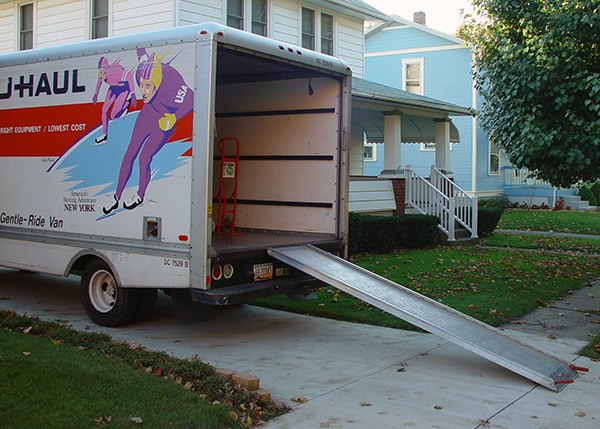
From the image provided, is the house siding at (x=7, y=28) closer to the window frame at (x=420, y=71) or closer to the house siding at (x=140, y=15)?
the house siding at (x=140, y=15)

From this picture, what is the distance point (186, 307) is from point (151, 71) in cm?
248

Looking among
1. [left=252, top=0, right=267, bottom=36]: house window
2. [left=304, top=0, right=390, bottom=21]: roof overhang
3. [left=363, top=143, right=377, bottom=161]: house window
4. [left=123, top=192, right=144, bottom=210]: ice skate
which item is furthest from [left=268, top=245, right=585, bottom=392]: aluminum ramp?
[left=363, top=143, right=377, bottom=161]: house window

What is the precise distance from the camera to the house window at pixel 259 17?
17109 mm

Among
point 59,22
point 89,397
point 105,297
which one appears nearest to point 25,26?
point 59,22

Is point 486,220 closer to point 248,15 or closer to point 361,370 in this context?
point 248,15

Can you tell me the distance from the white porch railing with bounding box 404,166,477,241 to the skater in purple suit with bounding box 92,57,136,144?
10980 millimetres

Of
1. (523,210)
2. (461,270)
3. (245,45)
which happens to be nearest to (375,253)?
(461,270)

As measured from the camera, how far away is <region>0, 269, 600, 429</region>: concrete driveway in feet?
17.9

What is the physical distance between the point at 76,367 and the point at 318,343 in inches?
106

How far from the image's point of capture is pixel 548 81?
975 cm

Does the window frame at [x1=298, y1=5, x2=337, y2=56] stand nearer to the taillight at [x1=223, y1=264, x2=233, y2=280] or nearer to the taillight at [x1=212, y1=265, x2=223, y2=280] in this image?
the taillight at [x1=223, y1=264, x2=233, y2=280]

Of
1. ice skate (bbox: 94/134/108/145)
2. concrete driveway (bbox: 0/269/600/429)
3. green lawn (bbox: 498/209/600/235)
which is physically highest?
ice skate (bbox: 94/134/108/145)

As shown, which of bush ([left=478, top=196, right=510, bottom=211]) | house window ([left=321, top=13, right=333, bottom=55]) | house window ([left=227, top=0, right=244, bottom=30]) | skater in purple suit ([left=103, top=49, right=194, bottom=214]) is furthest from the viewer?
bush ([left=478, top=196, right=510, bottom=211])

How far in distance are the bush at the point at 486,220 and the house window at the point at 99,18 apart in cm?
1041
